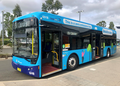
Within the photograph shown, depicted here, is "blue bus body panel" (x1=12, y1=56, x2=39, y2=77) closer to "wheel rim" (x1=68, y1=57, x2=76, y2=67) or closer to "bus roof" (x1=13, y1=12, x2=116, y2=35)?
"bus roof" (x1=13, y1=12, x2=116, y2=35)

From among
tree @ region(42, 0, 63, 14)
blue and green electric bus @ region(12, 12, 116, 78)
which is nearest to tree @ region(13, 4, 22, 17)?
tree @ region(42, 0, 63, 14)

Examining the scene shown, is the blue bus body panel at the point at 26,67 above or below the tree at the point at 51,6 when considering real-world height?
below

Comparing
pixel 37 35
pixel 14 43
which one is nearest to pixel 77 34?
pixel 37 35

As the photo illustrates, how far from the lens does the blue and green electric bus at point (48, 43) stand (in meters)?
4.12

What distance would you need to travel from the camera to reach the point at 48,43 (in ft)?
22.5

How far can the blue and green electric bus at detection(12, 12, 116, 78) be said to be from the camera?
4.12 meters

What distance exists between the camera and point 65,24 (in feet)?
17.9

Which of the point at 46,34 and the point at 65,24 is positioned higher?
the point at 65,24

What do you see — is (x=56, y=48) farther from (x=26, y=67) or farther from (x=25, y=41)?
(x=26, y=67)

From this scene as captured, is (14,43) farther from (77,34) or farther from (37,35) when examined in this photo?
(77,34)

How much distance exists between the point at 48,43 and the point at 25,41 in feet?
8.46

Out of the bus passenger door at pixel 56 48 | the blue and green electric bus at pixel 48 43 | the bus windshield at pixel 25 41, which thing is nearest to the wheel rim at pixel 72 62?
the blue and green electric bus at pixel 48 43

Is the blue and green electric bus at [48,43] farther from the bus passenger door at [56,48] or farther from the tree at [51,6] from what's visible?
the tree at [51,6]

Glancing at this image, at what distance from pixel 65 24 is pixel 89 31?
2.65 m
